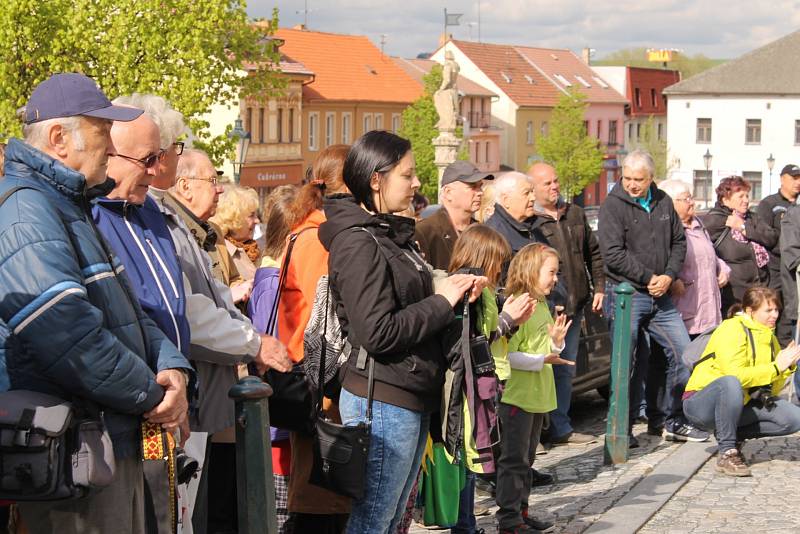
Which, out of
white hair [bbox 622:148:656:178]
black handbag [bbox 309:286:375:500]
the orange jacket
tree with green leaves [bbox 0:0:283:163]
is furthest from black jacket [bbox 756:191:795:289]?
tree with green leaves [bbox 0:0:283:163]

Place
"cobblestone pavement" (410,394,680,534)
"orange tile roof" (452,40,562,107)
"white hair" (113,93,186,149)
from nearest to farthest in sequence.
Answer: "white hair" (113,93,186,149) < "cobblestone pavement" (410,394,680,534) < "orange tile roof" (452,40,562,107)

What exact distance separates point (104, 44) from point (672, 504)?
1132 inches

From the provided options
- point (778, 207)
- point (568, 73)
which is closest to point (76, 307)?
point (778, 207)

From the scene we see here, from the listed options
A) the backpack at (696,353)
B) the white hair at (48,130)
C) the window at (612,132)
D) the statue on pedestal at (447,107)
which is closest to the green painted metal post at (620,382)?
the backpack at (696,353)

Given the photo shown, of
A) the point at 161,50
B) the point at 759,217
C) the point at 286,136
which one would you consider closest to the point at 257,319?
the point at 759,217

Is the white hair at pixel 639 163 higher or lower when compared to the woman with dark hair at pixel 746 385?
higher

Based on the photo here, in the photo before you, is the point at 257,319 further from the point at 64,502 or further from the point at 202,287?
the point at 64,502

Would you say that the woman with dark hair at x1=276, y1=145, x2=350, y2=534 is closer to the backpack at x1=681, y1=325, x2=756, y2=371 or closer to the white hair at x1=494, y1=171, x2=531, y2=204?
the white hair at x1=494, y1=171, x2=531, y2=204

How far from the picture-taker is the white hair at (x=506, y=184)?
8680 millimetres

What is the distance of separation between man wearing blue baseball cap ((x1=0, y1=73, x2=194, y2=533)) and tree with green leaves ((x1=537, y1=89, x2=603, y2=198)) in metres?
73.7

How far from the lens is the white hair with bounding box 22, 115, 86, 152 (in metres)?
3.82

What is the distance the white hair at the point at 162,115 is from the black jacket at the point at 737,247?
805 cm

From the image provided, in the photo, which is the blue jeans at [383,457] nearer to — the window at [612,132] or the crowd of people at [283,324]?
the crowd of people at [283,324]

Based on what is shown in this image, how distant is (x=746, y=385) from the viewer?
27.8 feet
